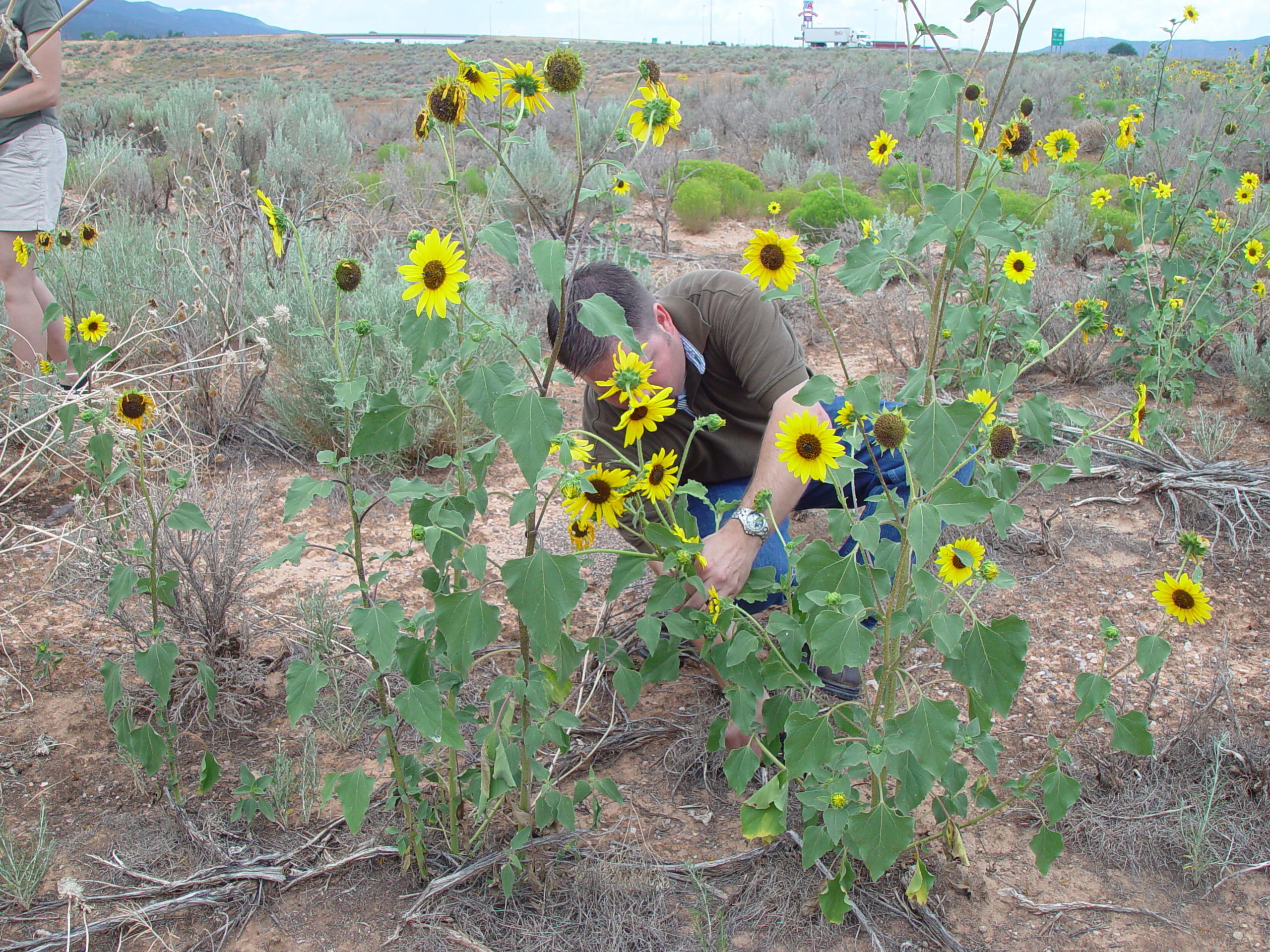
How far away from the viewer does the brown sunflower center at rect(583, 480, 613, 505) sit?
150 centimetres

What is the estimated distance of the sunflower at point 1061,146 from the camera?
304 centimetres

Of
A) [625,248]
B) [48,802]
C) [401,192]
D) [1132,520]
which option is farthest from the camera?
[401,192]

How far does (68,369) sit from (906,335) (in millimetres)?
4193

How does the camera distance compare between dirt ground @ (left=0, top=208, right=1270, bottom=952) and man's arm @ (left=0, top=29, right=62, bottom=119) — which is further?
man's arm @ (left=0, top=29, right=62, bottom=119)

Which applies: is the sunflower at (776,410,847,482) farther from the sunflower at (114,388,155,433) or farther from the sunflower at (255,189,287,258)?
the sunflower at (114,388,155,433)

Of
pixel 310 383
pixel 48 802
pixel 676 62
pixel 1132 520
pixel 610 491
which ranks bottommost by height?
pixel 48 802

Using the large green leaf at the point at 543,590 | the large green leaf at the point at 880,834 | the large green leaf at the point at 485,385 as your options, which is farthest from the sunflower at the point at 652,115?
the large green leaf at the point at 880,834

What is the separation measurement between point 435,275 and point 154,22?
123 metres

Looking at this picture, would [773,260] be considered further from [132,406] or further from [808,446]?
[132,406]

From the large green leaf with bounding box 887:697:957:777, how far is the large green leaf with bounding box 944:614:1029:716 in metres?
0.06

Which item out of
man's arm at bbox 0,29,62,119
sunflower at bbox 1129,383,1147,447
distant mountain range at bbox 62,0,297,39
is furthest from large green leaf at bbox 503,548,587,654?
distant mountain range at bbox 62,0,297,39

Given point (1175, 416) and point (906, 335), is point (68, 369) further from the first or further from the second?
point (1175, 416)

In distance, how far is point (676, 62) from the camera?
28766 mm

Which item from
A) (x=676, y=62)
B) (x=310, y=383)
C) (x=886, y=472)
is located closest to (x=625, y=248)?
(x=310, y=383)
